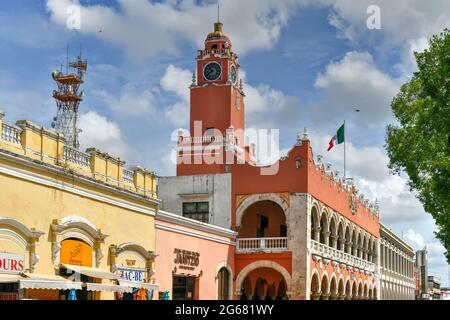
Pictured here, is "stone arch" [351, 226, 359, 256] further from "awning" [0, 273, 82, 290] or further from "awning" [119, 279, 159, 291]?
"awning" [0, 273, 82, 290]

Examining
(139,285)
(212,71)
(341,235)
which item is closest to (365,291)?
(341,235)

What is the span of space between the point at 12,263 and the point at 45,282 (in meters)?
1.09

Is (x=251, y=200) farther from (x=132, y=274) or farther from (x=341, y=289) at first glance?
(x=132, y=274)

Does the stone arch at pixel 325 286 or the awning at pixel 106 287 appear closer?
the awning at pixel 106 287

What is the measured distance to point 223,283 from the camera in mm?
28812

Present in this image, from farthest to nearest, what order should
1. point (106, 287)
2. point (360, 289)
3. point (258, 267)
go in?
point (360, 289) → point (258, 267) → point (106, 287)

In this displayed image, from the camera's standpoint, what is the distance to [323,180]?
33625 mm

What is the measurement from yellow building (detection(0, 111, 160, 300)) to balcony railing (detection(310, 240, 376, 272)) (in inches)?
466

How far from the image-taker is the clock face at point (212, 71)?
114 feet

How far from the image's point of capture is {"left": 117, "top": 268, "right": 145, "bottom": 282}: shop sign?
19531 millimetres

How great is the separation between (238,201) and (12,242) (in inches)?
655

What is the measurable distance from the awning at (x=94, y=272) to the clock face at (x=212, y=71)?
716 inches

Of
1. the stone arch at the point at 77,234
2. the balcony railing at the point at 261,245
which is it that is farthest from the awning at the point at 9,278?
the balcony railing at the point at 261,245

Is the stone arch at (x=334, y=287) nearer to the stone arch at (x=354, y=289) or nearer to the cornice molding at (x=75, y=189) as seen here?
the stone arch at (x=354, y=289)
